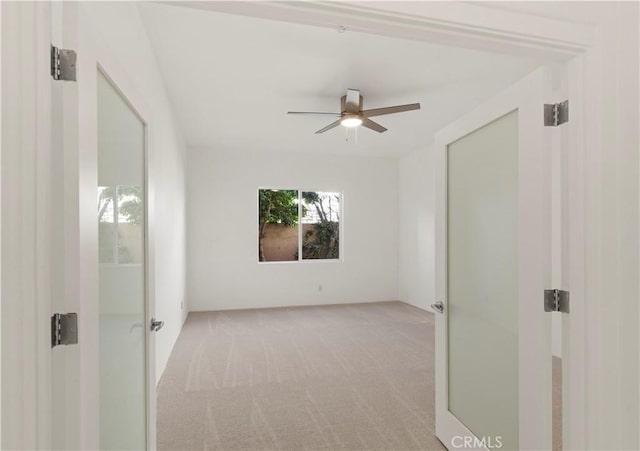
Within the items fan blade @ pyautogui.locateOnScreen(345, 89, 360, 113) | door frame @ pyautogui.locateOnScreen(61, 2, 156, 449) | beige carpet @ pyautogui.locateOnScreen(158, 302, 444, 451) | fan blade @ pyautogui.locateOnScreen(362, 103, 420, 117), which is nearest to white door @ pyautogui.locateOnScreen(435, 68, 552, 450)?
beige carpet @ pyautogui.locateOnScreen(158, 302, 444, 451)

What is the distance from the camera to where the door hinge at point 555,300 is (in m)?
1.30

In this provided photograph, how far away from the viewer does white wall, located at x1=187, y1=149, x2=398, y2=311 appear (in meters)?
5.68

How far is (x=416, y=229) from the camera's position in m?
5.98

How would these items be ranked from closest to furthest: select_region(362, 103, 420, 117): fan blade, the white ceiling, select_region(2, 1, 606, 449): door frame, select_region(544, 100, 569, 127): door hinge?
select_region(2, 1, 606, 449): door frame < select_region(544, 100, 569, 127): door hinge < the white ceiling < select_region(362, 103, 420, 117): fan blade

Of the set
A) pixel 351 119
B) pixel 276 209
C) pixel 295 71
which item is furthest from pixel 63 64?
pixel 276 209

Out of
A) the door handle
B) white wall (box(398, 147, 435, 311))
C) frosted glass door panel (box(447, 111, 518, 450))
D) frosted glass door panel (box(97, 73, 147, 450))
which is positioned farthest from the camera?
white wall (box(398, 147, 435, 311))

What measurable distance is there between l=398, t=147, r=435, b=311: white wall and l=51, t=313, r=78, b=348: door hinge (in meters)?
5.20

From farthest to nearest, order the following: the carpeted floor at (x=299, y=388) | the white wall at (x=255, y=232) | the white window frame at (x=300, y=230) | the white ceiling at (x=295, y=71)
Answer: the white window frame at (x=300, y=230) < the white wall at (x=255, y=232) < the white ceiling at (x=295, y=71) < the carpeted floor at (x=299, y=388)

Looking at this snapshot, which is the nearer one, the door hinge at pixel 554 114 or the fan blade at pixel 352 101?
the door hinge at pixel 554 114

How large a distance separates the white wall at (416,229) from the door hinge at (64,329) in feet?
17.1

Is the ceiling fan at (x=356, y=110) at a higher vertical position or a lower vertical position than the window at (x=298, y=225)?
higher

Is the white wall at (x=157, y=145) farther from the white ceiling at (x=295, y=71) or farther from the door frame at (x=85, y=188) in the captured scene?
the white ceiling at (x=295, y=71)

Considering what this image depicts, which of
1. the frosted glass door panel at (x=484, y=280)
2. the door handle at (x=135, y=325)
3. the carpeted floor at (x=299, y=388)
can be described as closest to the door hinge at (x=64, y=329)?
the door handle at (x=135, y=325)

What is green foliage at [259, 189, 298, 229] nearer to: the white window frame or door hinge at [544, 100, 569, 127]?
the white window frame
